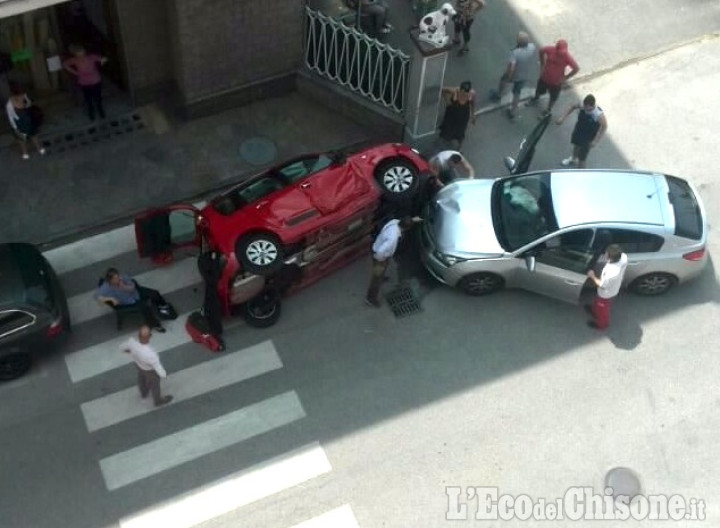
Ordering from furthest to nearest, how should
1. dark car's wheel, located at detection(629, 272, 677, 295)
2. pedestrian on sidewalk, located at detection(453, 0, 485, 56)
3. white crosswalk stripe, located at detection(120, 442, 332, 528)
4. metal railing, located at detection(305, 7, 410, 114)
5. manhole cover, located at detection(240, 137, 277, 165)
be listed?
1. pedestrian on sidewalk, located at detection(453, 0, 485, 56)
2. manhole cover, located at detection(240, 137, 277, 165)
3. metal railing, located at detection(305, 7, 410, 114)
4. dark car's wheel, located at detection(629, 272, 677, 295)
5. white crosswalk stripe, located at detection(120, 442, 332, 528)

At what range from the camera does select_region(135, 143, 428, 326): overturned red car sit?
1262 cm

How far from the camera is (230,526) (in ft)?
37.7

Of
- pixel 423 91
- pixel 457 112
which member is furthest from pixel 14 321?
pixel 457 112

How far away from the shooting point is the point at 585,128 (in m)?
14.5

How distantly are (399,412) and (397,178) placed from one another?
3.42m

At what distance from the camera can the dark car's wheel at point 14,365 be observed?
481 inches

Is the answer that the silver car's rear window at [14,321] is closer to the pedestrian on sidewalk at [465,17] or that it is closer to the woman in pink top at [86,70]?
the woman in pink top at [86,70]

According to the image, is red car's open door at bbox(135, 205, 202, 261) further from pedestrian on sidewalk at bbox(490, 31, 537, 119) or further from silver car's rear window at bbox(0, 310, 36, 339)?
pedestrian on sidewalk at bbox(490, 31, 537, 119)

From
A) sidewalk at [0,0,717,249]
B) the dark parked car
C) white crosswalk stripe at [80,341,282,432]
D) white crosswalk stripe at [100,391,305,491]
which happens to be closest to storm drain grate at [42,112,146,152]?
sidewalk at [0,0,717,249]

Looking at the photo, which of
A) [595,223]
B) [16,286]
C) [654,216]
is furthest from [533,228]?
[16,286]

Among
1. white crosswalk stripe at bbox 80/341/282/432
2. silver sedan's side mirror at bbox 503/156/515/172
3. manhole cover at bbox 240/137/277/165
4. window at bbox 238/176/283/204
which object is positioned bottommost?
white crosswalk stripe at bbox 80/341/282/432

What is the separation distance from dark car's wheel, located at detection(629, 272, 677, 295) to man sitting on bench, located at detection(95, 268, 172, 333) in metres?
6.84

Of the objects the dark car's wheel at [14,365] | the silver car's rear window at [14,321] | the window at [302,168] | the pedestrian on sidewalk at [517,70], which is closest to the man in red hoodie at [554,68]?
the pedestrian on sidewalk at [517,70]

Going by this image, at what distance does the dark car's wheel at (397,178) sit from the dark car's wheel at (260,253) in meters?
1.83
